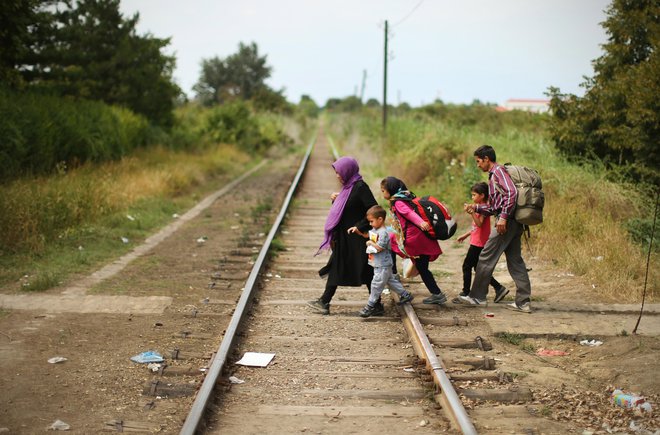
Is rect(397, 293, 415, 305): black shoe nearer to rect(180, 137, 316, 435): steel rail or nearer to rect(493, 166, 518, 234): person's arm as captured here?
rect(493, 166, 518, 234): person's arm

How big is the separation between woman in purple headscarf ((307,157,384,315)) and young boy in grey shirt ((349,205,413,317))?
130mm

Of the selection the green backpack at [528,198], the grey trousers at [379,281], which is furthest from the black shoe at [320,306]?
the green backpack at [528,198]

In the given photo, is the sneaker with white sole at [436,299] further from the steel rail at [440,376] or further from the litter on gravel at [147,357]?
the litter on gravel at [147,357]

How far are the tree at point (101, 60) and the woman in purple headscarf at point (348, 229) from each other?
57.3 feet

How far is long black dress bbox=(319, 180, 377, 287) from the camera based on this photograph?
22.9ft

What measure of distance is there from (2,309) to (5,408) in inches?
108

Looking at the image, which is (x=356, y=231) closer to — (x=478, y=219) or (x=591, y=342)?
(x=478, y=219)

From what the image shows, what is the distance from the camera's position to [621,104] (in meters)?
12.8

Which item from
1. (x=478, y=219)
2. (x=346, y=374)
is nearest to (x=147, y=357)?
(x=346, y=374)

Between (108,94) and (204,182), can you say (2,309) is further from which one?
(108,94)

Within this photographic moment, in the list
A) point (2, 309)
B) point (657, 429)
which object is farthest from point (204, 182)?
point (657, 429)

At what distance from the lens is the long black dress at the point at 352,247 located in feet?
22.9

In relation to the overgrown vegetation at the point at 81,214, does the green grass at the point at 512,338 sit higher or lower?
lower

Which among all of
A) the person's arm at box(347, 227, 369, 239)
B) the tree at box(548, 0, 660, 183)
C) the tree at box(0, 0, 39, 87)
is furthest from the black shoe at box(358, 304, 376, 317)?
the tree at box(0, 0, 39, 87)
